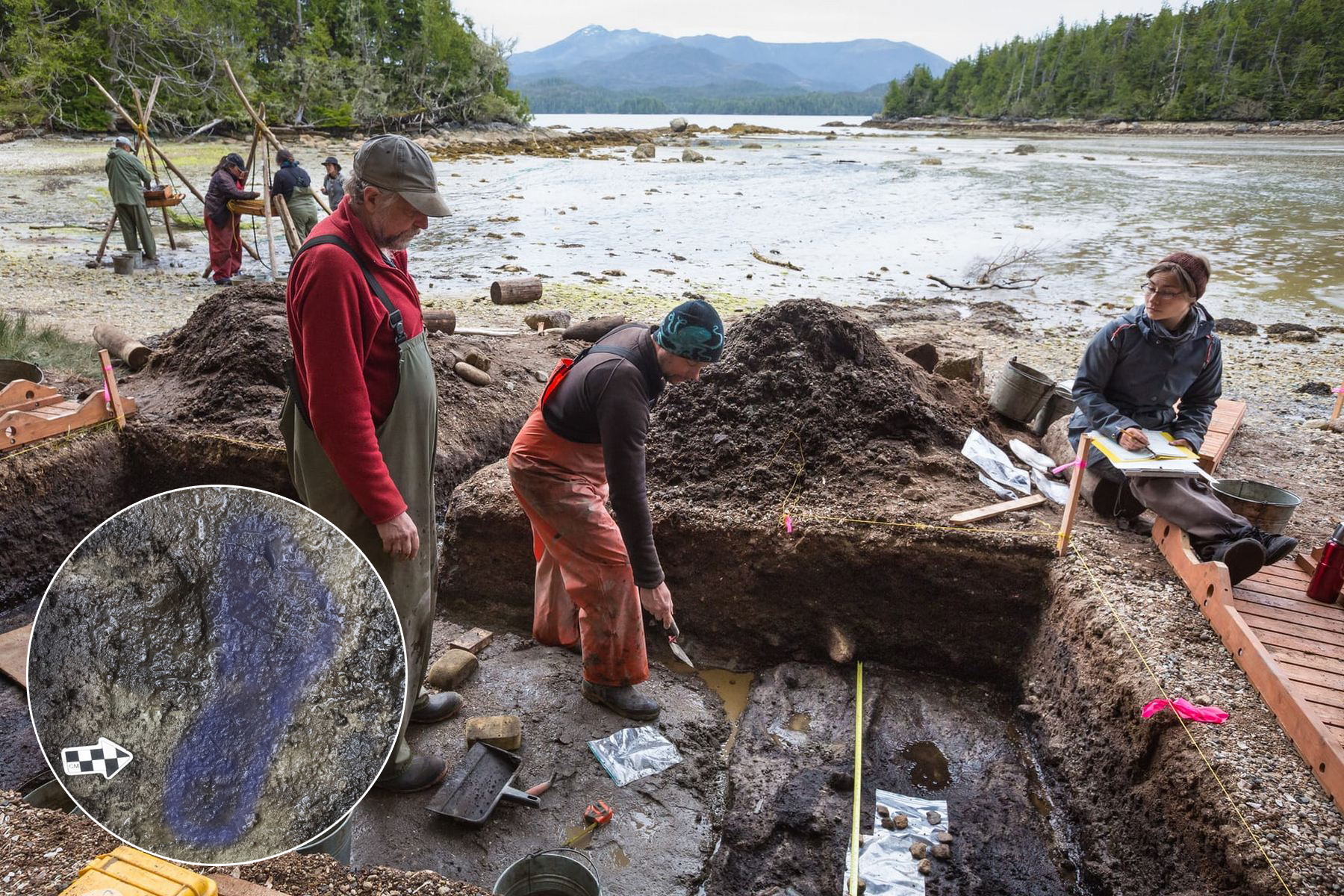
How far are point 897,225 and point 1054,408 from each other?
16287mm

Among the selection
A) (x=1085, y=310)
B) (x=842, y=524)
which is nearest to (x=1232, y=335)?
(x=1085, y=310)

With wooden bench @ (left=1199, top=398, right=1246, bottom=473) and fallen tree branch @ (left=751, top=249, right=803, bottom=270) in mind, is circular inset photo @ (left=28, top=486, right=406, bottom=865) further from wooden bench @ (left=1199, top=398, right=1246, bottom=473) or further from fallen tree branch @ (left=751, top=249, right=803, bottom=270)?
fallen tree branch @ (left=751, top=249, right=803, bottom=270)

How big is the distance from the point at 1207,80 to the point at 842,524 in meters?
90.6

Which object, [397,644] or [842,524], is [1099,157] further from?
[397,644]

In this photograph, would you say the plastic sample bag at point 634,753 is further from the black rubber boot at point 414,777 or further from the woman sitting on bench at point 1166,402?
the woman sitting on bench at point 1166,402

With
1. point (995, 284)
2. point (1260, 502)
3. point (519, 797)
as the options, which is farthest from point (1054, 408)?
point (995, 284)

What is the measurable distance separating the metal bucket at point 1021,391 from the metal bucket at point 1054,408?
0.06m

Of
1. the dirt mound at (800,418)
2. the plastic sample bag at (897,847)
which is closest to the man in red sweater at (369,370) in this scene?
the plastic sample bag at (897,847)

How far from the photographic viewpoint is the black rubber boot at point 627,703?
396cm

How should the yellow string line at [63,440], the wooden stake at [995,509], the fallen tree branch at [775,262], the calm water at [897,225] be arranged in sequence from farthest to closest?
the fallen tree branch at [775,262] → the calm water at [897,225] → the yellow string line at [63,440] → the wooden stake at [995,509]

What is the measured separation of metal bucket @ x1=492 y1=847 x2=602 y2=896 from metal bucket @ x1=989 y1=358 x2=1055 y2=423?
16.3ft

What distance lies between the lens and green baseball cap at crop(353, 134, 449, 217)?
2447mm

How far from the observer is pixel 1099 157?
44.8m

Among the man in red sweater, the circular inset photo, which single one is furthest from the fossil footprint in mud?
the man in red sweater
